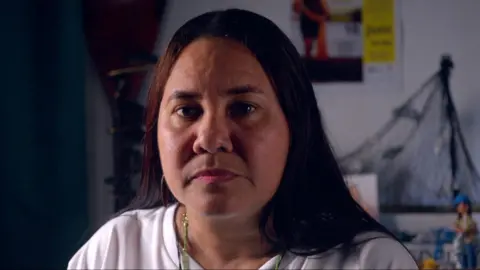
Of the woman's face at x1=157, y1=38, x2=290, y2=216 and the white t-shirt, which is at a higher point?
the woman's face at x1=157, y1=38, x2=290, y2=216

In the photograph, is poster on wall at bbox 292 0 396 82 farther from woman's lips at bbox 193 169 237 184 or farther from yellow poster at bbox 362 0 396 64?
woman's lips at bbox 193 169 237 184

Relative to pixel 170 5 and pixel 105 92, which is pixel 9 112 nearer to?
pixel 105 92

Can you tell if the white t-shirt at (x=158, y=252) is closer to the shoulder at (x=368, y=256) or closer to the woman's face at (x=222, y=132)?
the shoulder at (x=368, y=256)

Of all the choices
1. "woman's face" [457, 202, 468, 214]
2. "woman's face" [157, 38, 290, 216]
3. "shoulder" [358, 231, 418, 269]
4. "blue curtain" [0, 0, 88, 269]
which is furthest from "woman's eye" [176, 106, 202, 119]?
"woman's face" [457, 202, 468, 214]

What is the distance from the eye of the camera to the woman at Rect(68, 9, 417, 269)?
0.61 m

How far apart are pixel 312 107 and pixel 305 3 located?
102 cm

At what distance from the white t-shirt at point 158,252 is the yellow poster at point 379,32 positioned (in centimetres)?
106

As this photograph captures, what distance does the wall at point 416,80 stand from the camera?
5.48 feet

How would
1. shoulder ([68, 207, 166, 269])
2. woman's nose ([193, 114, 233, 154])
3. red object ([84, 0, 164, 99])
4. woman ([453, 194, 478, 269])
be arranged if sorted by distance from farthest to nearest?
red object ([84, 0, 164, 99])
woman ([453, 194, 478, 269])
shoulder ([68, 207, 166, 269])
woman's nose ([193, 114, 233, 154])

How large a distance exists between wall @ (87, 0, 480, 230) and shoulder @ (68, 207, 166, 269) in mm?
915

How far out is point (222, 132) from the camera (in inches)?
23.6

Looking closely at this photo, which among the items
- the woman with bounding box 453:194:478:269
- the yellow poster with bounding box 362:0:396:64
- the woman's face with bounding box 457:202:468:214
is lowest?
the woman with bounding box 453:194:478:269

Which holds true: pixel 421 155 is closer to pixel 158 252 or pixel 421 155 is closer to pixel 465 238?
pixel 465 238

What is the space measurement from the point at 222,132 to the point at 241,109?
4 centimetres
